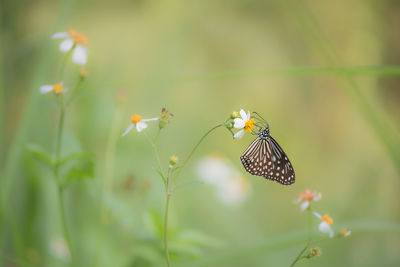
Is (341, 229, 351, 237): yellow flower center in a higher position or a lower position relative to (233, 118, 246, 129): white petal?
lower

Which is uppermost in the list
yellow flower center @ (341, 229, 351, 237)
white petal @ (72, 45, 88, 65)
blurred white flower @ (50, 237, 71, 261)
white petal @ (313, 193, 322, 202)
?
white petal @ (72, 45, 88, 65)

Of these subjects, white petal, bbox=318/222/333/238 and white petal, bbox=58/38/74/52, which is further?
white petal, bbox=58/38/74/52

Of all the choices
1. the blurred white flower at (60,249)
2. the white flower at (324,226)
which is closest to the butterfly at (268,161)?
the white flower at (324,226)

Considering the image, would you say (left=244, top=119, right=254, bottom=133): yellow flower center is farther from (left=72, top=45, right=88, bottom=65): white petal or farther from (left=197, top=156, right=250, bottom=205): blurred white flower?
(left=197, top=156, right=250, bottom=205): blurred white flower

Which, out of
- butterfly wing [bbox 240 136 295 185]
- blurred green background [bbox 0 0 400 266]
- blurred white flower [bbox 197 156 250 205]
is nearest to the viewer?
butterfly wing [bbox 240 136 295 185]

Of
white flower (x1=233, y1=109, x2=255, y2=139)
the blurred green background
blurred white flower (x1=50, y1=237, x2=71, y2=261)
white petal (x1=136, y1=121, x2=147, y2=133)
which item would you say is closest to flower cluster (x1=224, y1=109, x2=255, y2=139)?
white flower (x1=233, y1=109, x2=255, y2=139)

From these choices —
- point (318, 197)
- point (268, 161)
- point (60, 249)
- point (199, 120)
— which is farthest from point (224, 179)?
point (318, 197)

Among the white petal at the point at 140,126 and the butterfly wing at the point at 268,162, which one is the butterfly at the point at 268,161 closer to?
the butterfly wing at the point at 268,162
